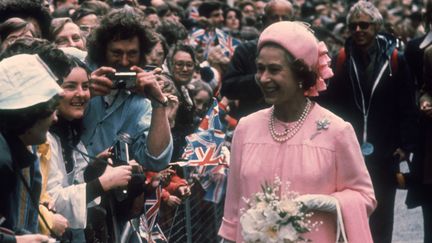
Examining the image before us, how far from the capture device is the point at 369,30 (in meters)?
10.7

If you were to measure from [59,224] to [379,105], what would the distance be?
5147 mm

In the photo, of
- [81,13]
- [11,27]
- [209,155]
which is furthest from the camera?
[81,13]

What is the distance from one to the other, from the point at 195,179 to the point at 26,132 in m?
5.17

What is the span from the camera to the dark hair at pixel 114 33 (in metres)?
7.64

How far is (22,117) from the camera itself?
5426 millimetres

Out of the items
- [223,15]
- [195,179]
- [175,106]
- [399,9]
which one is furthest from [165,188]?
[399,9]

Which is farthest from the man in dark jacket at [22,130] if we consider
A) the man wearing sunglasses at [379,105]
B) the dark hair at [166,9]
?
the dark hair at [166,9]

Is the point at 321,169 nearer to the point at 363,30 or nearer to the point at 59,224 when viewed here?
the point at 59,224

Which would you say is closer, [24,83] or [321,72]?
[24,83]

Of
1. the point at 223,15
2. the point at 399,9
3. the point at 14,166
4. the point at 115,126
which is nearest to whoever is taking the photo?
the point at 14,166

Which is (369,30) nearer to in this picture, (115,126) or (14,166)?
(115,126)

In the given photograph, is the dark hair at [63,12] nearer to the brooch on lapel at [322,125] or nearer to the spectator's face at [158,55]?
the spectator's face at [158,55]

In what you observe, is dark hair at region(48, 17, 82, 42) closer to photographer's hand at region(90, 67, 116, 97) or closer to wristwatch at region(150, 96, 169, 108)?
photographer's hand at region(90, 67, 116, 97)

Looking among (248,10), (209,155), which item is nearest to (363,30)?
(209,155)
